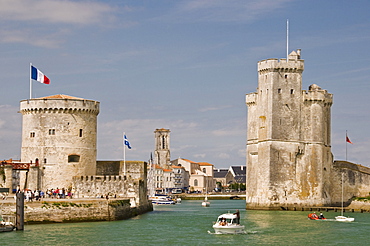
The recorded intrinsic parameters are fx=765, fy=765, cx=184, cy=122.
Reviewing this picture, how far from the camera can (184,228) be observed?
2203 inches

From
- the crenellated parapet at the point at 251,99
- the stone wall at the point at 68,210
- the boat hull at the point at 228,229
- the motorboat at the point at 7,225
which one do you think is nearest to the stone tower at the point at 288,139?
the crenellated parapet at the point at 251,99

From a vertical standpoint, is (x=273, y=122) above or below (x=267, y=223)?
above

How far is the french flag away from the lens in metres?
60.5

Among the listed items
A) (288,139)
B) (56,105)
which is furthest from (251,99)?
(56,105)

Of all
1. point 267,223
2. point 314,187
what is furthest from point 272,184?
point 267,223

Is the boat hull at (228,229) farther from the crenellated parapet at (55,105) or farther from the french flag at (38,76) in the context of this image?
the french flag at (38,76)

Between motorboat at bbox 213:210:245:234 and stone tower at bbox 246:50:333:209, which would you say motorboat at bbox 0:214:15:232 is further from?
stone tower at bbox 246:50:333:209

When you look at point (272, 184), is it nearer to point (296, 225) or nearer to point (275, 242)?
point (296, 225)

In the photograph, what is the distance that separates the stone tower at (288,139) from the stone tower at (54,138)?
843 inches

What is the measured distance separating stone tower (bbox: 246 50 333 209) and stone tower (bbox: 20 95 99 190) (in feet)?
70.3

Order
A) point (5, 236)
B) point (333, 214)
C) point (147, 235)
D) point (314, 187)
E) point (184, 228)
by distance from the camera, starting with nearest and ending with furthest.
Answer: point (5, 236) < point (147, 235) < point (184, 228) < point (333, 214) < point (314, 187)

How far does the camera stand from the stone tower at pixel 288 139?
7681 cm

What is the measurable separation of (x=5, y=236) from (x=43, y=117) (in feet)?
62.1

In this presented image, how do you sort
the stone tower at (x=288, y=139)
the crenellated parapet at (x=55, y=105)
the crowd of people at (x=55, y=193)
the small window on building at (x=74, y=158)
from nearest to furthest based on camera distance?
1. the crowd of people at (x=55, y=193)
2. the crenellated parapet at (x=55, y=105)
3. the small window on building at (x=74, y=158)
4. the stone tower at (x=288, y=139)
